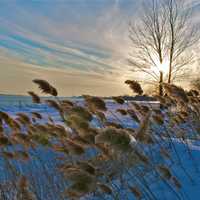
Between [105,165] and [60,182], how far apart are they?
2.83ft

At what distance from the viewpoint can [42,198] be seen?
343cm

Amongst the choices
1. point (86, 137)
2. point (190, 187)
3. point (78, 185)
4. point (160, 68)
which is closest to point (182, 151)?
point (190, 187)

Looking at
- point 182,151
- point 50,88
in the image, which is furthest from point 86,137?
point 182,151

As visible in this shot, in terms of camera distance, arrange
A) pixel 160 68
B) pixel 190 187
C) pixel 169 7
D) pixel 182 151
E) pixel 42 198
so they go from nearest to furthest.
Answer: pixel 190 187
pixel 42 198
pixel 182 151
pixel 169 7
pixel 160 68

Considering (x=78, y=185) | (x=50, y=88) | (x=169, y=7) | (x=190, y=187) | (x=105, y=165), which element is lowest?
(x=190, y=187)

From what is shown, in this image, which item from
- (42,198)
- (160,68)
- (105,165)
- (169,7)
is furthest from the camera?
(160,68)

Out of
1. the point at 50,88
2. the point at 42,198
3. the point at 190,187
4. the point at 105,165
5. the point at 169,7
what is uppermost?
the point at 169,7

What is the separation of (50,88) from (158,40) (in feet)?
67.6

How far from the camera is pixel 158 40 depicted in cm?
2294

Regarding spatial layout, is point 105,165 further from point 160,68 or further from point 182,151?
point 160,68

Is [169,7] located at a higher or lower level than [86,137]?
higher

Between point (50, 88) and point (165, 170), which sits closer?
point (165, 170)

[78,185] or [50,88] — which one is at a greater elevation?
[50,88]

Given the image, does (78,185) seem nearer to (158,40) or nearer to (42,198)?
(42,198)
